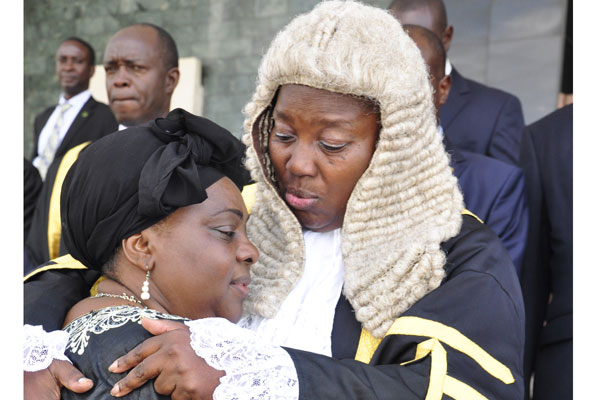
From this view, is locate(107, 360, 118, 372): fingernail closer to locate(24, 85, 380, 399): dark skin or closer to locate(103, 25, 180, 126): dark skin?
locate(24, 85, 380, 399): dark skin

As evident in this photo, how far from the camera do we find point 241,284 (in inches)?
91.7

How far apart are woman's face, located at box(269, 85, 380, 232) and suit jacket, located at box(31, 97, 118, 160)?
3.32 m

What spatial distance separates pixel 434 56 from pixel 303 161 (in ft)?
5.91

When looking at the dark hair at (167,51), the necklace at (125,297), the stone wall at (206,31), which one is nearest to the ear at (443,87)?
the dark hair at (167,51)

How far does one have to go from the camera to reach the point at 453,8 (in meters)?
6.71

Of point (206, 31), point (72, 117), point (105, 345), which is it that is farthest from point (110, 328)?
point (206, 31)

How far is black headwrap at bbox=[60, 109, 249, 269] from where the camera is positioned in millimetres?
2133

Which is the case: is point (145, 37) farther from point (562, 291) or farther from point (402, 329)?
point (402, 329)

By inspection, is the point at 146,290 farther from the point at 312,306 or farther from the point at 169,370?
the point at 312,306

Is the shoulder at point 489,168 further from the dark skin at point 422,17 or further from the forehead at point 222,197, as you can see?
the forehead at point 222,197

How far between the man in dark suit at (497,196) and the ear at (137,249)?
176 centimetres

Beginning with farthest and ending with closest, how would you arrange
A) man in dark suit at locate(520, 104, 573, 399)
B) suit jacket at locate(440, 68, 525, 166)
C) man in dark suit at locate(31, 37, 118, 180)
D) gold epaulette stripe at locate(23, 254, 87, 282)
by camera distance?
1. man in dark suit at locate(31, 37, 118, 180)
2. suit jacket at locate(440, 68, 525, 166)
3. man in dark suit at locate(520, 104, 573, 399)
4. gold epaulette stripe at locate(23, 254, 87, 282)

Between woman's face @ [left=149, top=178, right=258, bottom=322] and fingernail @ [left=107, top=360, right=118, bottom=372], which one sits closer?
fingernail @ [left=107, top=360, right=118, bottom=372]

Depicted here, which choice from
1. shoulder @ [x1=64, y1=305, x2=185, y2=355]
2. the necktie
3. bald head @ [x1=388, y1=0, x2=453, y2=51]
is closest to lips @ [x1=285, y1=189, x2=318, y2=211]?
shoulder @ [x1=64, y1=305, x2=185, y2=355]
